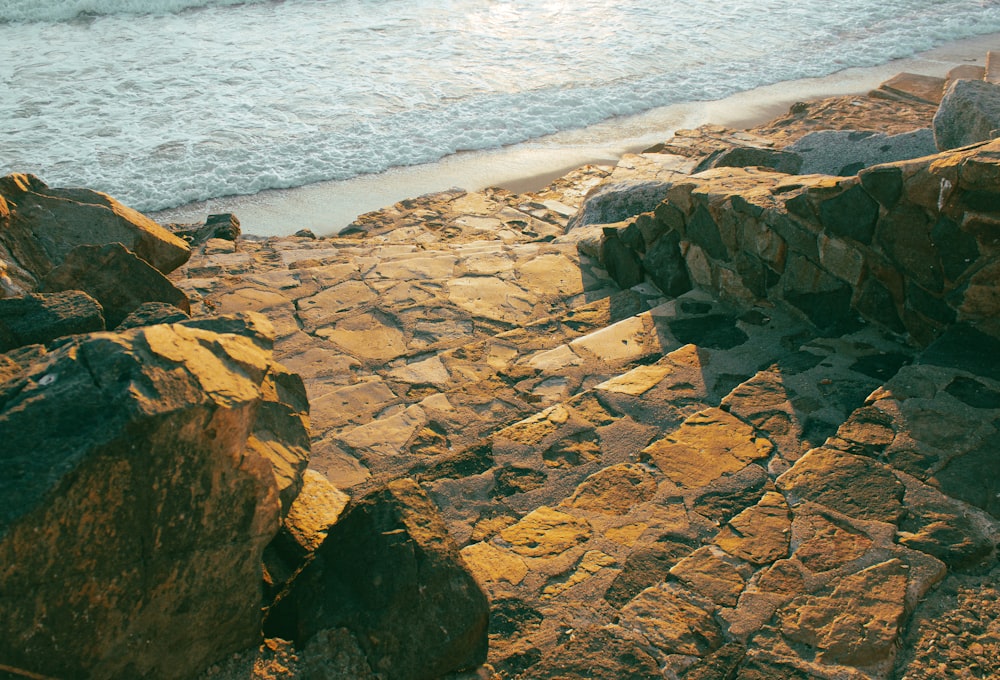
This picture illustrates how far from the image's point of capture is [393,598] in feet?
8.48


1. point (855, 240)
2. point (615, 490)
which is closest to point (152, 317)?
point (615, 490)

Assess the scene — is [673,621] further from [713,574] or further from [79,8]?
[79,8]

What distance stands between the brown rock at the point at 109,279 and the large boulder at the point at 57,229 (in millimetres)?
346

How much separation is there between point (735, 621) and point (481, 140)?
9438mm

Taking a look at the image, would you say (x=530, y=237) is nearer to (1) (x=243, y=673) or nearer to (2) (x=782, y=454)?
(2) (x=782, y=454)

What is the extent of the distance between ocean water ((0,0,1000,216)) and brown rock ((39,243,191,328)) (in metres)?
5.30

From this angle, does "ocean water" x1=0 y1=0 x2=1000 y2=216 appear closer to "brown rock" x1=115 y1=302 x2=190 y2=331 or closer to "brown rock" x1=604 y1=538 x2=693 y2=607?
"brown rock" x1=115 y1=302 x2=190 y2=331

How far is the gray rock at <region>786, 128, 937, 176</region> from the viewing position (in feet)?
23.1

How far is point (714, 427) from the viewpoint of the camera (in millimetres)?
3863

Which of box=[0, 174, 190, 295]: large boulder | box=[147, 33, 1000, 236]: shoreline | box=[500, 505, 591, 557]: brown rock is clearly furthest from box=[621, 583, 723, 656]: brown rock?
box=[147, 33, 1000, 236]: shoreline

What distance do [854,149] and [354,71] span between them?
9.54 meters

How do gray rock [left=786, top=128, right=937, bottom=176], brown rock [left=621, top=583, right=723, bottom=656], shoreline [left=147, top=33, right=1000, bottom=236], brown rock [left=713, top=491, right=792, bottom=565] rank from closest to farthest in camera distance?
brown rock [left=621, top=583, right=723, bottom=656] → brown rock [left=713, top=491, right=792, bottom=565] → gray rock [left=786, top=128, right=937, bottom=176] → shoreline [left=147, top=33, right=1000, bottom=236]

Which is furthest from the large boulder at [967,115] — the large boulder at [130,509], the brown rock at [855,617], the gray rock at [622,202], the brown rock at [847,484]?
the large boulder at [130,509]

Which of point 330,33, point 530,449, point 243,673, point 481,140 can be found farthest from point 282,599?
point 330,33
